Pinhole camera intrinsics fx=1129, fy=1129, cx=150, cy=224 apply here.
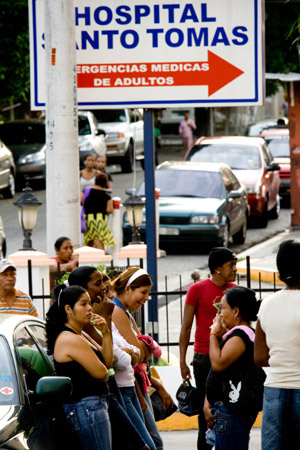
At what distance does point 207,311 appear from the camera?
26.0ft

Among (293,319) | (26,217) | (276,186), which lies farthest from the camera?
(276,186)

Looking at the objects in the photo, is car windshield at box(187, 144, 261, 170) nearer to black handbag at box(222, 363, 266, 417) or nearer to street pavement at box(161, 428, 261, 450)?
street pavement at box(161, 428, 261, 450)

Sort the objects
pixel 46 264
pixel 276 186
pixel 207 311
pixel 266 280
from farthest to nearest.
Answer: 1. pixel 276 186
2. pixel 266 280
3. pixel 46 264
4. pixel 207 311

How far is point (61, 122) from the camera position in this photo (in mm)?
10328

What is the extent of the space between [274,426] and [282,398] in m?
0.16

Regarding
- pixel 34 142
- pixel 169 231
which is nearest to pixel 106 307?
pixel 169 231

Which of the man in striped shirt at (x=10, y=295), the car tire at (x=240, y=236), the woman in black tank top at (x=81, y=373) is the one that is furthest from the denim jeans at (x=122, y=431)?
the car tire at (x=240, y=236)

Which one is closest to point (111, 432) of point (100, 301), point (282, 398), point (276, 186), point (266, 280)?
point (100, 301)

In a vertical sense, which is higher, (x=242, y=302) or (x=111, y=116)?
(x=111, y=116)

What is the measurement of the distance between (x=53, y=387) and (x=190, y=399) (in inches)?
82.0

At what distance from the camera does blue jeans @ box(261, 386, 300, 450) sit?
236 inches

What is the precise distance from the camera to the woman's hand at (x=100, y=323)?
21.3 feet

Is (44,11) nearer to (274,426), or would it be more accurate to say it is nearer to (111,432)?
(111,432)

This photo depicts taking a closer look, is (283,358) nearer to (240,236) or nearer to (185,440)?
(185,440)
